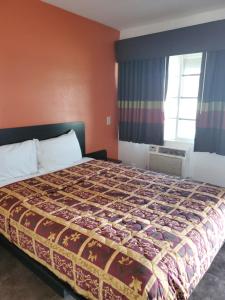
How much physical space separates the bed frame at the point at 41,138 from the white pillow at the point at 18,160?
0.13 meters

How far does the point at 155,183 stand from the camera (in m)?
2.29

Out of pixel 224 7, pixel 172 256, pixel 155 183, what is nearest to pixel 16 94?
pixel 155 183

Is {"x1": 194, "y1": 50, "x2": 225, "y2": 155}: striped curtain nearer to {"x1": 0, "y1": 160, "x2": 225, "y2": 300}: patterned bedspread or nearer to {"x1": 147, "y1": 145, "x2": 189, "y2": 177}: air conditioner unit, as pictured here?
{"x1": 147, "y1": 145, "x2": 189, "y2": 177}: air conditioner unit

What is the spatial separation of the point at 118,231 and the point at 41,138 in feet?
5.67

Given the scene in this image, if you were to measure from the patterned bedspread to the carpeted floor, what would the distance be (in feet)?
1.12

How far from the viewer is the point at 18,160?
7.77ft

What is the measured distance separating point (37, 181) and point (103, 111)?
5.59 feet

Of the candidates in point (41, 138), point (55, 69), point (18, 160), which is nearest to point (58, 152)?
point (41, 138)

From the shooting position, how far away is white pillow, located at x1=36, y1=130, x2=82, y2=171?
2.62m

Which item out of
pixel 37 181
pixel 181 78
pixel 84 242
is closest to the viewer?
pixel 84 242

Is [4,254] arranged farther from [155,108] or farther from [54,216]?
[155,108]

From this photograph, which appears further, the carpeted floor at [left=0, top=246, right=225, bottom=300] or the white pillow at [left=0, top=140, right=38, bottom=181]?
the white pillow at [left=0, top=140, right=38, bottom=181]

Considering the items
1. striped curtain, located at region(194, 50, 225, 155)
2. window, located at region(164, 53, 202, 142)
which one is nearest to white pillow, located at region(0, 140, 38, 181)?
window, located at region(164, 53, 202, 142)

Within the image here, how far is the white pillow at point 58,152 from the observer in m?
2.62
